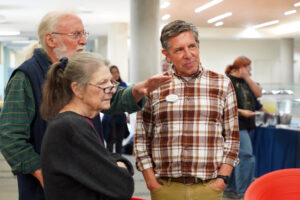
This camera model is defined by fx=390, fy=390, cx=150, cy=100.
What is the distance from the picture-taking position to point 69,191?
1206mm

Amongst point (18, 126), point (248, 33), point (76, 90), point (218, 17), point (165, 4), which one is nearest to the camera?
point (76, 90)

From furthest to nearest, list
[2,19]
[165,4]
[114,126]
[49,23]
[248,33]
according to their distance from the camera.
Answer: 1. [248,33]
2. [2,19]
3. [165,4]
4. [114,126]
5. [49,23]

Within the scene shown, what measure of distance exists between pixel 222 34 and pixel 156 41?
10.4m

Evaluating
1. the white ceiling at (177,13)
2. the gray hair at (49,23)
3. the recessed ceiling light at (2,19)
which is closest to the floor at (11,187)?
the gray hair at (49,23)

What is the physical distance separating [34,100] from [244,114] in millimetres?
3103

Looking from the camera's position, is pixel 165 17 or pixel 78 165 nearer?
pixel 78 165

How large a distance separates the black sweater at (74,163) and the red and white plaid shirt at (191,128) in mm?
644

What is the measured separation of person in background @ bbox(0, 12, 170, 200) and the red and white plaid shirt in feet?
0.51

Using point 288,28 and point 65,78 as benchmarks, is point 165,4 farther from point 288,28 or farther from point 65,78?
point 65,78

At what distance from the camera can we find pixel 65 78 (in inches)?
53.6

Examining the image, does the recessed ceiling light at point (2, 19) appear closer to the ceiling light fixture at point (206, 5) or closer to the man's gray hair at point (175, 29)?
Result: the ceiling light fixture at point (206, 5)

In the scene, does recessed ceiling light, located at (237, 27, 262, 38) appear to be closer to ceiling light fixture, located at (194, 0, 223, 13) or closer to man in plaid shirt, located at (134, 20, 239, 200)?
ceiling light fixture, located at (194, 0, 223, 13)

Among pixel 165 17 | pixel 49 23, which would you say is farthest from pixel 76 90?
pixel 165 17

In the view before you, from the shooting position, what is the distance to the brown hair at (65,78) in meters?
1.34
